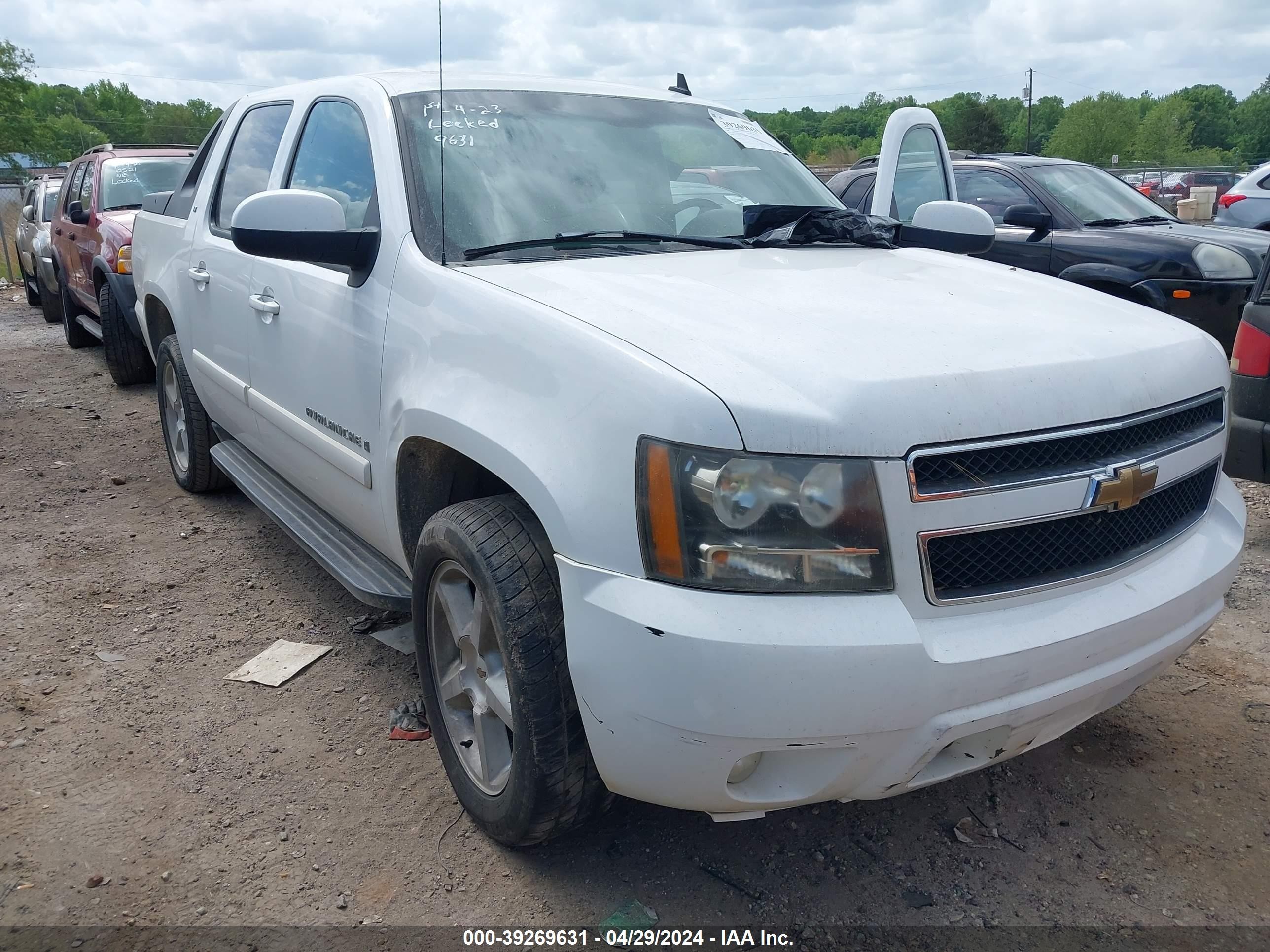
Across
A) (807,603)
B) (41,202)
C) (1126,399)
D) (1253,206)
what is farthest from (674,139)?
(41,202)

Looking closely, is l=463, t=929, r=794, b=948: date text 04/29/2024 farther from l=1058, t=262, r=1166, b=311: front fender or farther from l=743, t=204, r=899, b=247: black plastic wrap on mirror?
l=1058, t=262, r=1166, b=311: front fender

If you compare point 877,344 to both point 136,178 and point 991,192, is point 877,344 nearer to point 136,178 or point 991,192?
point 991,192

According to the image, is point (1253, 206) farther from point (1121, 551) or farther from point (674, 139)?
point (1121, 551)

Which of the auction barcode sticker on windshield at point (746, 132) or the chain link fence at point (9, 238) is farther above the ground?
the auction barcode sticker on windshield at point (746, 132)

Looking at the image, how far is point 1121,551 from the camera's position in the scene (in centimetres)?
215

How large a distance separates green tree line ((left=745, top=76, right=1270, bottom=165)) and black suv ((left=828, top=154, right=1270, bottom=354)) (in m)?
50.8

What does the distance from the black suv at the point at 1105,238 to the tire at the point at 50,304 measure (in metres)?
9.53

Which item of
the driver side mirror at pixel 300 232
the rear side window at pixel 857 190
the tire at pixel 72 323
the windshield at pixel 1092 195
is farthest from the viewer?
the tire at pixel 72 323

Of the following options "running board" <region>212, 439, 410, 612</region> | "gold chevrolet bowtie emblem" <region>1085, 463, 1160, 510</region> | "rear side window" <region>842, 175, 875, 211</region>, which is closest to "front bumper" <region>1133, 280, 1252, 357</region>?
"rear side window" <region>842, 175, 875, 211</region>

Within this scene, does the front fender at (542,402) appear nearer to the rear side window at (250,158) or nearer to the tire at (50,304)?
the rear side window at (250,158)

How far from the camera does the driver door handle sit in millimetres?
3434

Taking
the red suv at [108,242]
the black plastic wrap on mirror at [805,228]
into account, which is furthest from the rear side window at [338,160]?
the red suv at [108,242]

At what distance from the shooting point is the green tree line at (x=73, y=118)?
58.3m

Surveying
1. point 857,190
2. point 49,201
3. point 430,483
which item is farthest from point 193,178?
point 49,201
